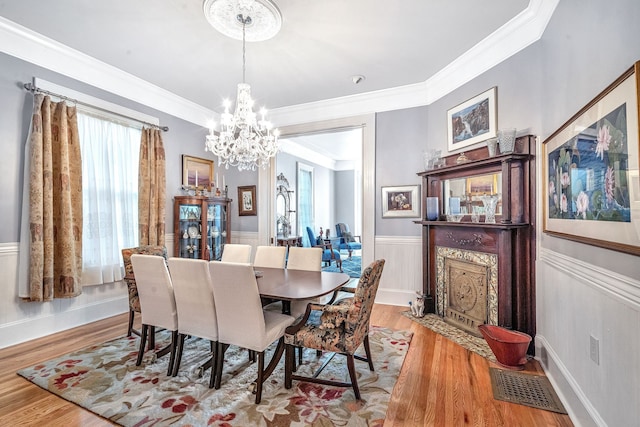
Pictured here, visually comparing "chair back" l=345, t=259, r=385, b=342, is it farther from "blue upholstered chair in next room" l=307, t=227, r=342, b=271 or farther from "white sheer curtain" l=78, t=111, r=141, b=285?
"blue upholstered chair in next room" l=307, t=227, r=342, b=271

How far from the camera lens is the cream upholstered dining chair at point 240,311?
6.42 feet

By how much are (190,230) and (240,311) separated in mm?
2874

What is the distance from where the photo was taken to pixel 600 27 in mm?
1555

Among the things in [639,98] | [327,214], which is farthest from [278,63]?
[327,214]

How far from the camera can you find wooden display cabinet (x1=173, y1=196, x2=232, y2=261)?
14.6 feet

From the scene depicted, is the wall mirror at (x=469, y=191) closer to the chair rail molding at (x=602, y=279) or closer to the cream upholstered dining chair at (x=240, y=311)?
the chair rail molding at (x=602, y=279)

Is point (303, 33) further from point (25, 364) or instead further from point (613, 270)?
point (25, 364)

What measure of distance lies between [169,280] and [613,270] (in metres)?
2.70

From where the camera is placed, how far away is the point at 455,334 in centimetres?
312

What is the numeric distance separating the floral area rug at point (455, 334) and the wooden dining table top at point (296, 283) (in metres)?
1.33

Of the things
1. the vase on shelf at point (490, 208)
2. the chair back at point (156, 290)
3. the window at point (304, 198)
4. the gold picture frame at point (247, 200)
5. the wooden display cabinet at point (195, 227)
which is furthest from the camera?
the window at point (304, 198)

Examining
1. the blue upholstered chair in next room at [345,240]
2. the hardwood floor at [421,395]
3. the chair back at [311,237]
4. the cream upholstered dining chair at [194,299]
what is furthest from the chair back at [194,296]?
the blue upholstered chair in next room at [345,240]

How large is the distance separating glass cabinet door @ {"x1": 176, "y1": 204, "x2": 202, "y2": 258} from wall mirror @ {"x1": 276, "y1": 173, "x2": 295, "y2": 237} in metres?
2.38

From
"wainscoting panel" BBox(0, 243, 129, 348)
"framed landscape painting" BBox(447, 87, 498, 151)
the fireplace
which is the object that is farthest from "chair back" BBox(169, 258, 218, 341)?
"framed landscape painting" BBox(447, 87, 498, 151)
